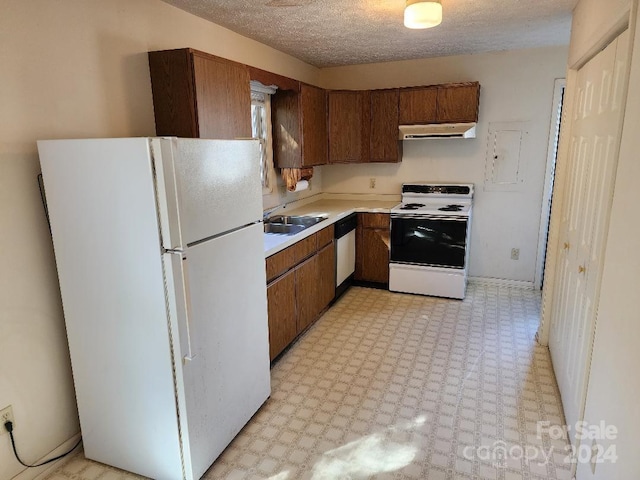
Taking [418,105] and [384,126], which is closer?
[418,105]

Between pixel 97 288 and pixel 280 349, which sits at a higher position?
pixel 97 288

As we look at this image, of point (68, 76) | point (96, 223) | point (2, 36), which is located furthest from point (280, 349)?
point (2, 36)

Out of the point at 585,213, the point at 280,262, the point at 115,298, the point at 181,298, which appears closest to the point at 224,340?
the point at 181,298

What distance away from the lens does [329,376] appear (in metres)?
2.74

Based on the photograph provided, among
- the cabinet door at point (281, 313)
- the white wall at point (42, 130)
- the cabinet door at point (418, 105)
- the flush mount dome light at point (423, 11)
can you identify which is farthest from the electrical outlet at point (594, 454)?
the cabinet door at point (418, 105)

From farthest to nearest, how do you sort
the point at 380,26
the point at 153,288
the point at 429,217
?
the point at 429,217 < the point at 380,26 < the point at 153,288

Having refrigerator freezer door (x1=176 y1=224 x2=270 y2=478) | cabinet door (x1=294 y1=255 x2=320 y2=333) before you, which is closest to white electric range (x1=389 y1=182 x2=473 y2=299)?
cabinet door (x1=294 y1=255 x2=320 y2=333)

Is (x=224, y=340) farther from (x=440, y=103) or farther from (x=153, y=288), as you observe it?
(x=440, y=103)

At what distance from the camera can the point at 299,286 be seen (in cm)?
313

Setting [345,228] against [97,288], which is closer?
[97,288]

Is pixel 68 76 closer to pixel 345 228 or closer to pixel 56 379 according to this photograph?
pixel 56 379

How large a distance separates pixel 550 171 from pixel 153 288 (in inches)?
149

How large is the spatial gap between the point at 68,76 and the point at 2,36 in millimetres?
289

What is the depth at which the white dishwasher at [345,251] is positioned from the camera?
3.86m
